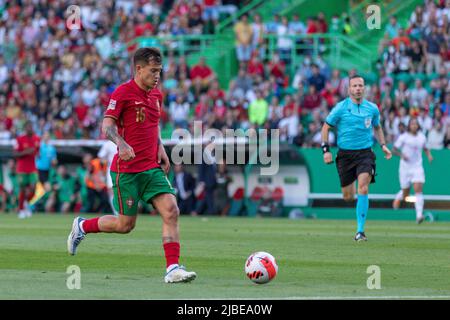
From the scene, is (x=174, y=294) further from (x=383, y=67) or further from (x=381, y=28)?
(x=381, y=28)

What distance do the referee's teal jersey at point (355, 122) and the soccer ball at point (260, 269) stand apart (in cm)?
779

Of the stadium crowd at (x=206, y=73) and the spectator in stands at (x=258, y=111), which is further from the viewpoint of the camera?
the spectator in stands at (x=258, y=111)

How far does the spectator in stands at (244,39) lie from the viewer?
35312 millimetres

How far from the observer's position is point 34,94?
3756 centimetres

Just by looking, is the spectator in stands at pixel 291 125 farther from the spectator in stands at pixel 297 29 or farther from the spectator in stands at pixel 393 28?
the spectator in stands at pixel 297 29

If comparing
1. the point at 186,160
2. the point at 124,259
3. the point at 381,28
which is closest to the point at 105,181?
the point at 186,160

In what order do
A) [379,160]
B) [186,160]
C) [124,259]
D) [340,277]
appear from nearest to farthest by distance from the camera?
[340,277] < [124,259] < [379,160] < [186,160]

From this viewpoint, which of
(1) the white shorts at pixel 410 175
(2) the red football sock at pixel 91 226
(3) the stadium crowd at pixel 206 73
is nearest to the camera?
(2) the red football sock at pixel 91 226

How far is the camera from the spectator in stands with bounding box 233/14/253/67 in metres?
35.3

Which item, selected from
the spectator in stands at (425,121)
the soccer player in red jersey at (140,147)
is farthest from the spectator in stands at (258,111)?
the soccer player in red jersey at (140,147)

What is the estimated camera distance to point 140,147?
41.7 feet

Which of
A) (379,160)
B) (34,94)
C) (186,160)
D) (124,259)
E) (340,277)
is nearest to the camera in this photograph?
(340,277)

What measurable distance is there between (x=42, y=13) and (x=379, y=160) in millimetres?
16134

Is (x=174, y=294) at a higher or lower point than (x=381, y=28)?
lower
